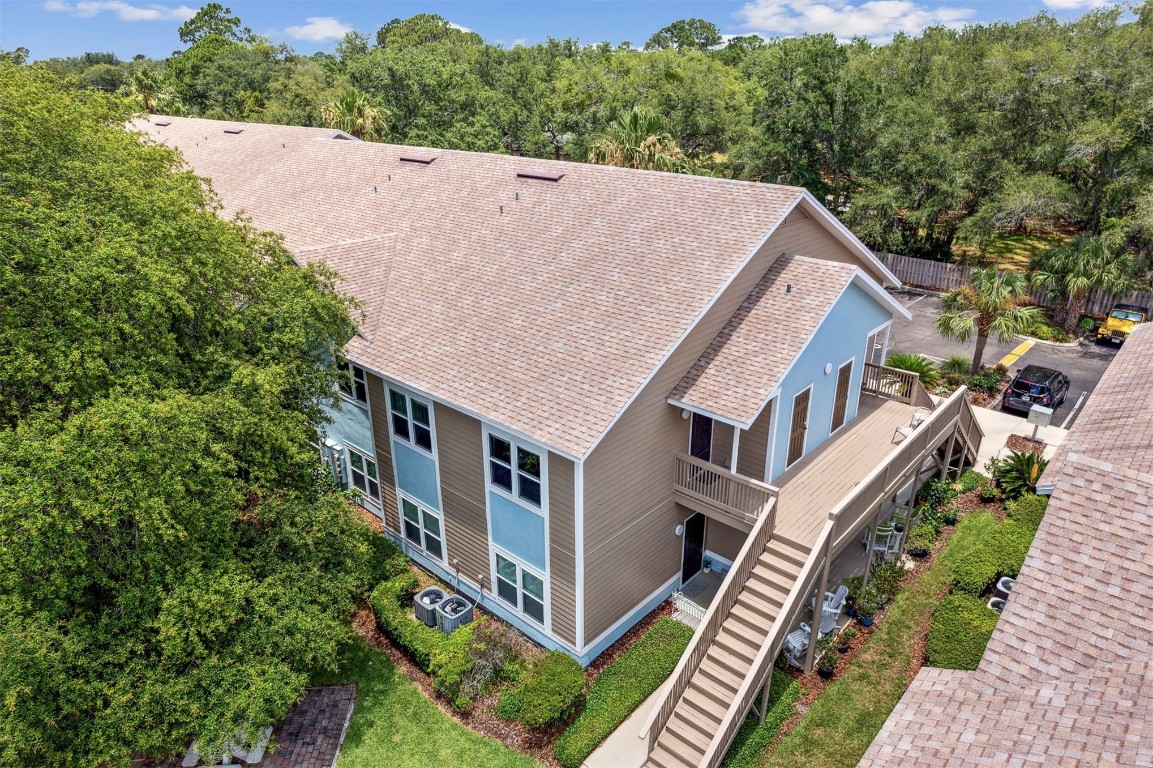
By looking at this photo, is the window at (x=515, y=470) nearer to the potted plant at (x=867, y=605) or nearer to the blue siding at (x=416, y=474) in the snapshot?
the blue siding at (x=416, y=474)

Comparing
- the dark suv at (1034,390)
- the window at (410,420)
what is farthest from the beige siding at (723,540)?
the dark suv at (1034,390)

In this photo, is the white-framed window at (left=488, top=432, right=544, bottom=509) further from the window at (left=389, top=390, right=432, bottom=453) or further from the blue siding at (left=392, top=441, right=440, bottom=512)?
the blue siding at (left=392, top=441, right=440, bottom=512)

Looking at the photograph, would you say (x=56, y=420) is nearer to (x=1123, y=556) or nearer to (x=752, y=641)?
(x=752, y=641)

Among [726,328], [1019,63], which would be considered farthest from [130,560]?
[1019,63]

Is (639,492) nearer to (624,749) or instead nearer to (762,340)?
(762,340)

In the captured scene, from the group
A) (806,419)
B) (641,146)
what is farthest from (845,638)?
(641,146)
